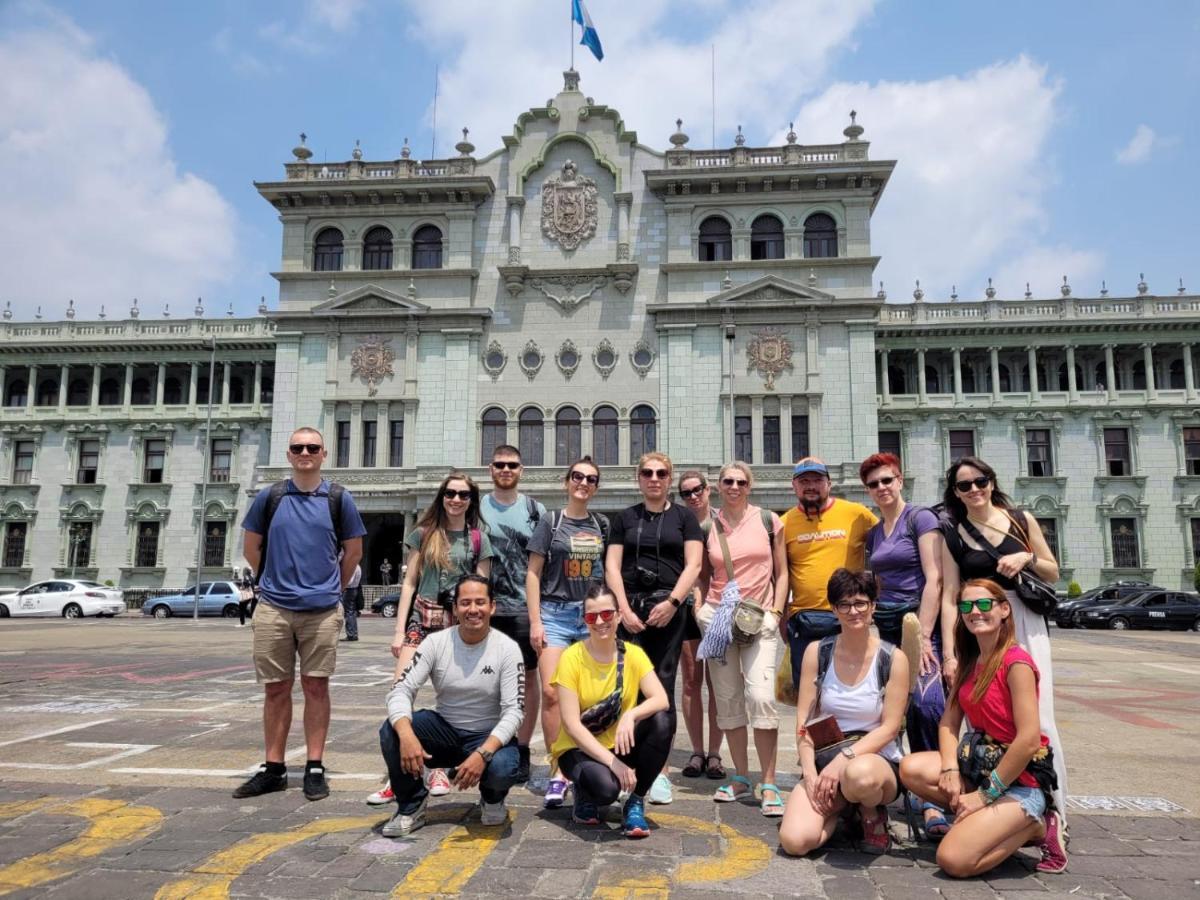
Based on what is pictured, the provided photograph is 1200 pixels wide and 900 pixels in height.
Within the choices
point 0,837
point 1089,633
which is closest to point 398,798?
point 0,837

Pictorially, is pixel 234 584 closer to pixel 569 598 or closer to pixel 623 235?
pixel 623 235

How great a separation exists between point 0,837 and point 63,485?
138ft

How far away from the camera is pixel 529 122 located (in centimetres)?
3478

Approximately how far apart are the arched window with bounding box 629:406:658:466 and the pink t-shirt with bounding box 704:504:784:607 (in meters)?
26.9

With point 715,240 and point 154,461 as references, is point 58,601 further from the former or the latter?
point 715,240

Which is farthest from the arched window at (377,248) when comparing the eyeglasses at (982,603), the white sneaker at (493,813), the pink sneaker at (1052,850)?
the pink sneaker at (1052,850)

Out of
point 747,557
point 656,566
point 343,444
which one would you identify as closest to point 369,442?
point 343,444

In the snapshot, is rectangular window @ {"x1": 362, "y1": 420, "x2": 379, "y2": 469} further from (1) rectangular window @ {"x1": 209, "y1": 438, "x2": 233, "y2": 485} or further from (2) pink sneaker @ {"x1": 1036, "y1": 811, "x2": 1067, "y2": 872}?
(2) pink sneaker @ {"x1": 1036, "y1": 811, "x2": 1067, "y2": 872}

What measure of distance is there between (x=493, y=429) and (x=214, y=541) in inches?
620

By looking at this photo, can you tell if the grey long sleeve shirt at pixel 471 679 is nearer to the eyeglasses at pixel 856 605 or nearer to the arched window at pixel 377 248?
the eyeglasses at pixel 856 605

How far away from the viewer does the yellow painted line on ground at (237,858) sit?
3665mm

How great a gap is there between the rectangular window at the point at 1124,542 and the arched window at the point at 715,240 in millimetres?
20450

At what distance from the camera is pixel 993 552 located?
4773mm

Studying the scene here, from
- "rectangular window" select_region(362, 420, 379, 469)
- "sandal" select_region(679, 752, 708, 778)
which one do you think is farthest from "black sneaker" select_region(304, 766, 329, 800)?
"rectangular window" select_region(362, 420, 379, 469)
